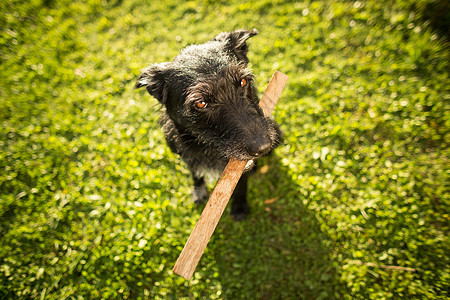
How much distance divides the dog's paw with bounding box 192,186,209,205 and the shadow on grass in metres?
0.53

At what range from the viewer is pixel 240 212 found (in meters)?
3.73

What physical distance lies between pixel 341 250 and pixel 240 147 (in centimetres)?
257

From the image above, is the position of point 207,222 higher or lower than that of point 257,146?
lower

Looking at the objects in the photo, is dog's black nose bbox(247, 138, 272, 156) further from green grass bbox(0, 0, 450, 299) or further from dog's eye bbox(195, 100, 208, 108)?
green grass bbox(0, 0, 450, 299)

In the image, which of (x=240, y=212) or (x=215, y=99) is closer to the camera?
(x=215, y=99)

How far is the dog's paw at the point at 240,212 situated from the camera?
145 inches

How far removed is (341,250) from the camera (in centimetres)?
336

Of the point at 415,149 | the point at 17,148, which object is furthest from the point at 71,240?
the point at 415,149

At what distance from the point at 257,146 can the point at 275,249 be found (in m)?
2.21

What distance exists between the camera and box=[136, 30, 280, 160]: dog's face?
2250mm

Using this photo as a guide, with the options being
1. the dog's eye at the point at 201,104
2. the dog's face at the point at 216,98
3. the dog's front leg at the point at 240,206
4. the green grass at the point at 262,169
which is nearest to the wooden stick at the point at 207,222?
the dog's face at the point at 216,98

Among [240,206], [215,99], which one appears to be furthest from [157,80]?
[240,206]

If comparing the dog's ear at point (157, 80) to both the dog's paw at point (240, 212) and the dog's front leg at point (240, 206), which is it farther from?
the dog's paw at point (240, 212)

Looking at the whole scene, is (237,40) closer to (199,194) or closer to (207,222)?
(207,222)
